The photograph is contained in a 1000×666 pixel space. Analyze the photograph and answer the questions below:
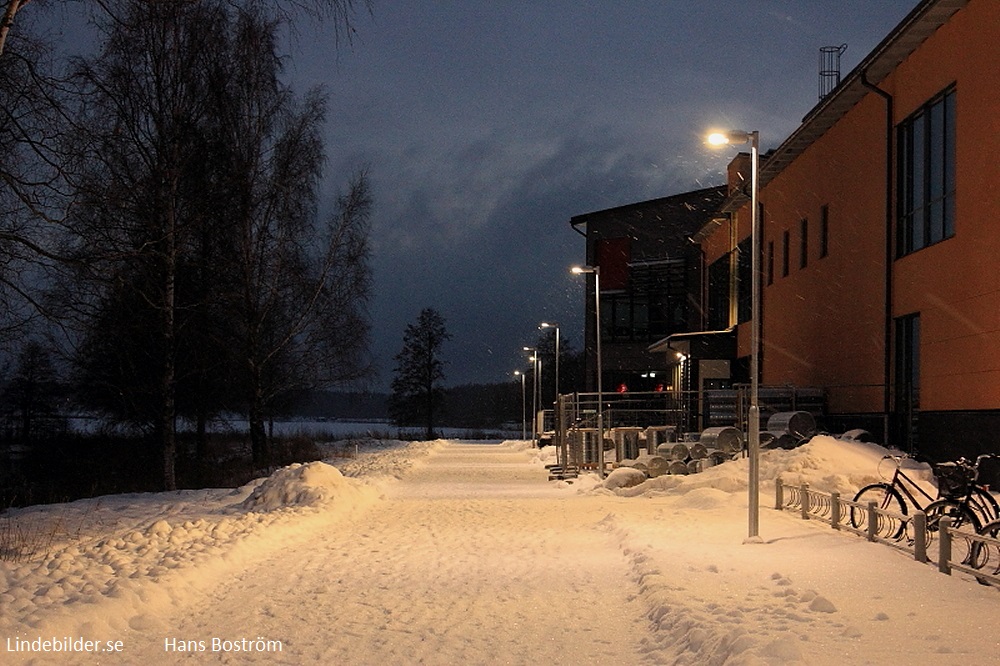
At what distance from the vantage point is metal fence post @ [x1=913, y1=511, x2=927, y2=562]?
10.6 meters

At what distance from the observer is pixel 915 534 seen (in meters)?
10.9

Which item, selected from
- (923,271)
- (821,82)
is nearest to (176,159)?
(923,271)

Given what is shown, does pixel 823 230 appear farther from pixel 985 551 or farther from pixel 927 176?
pixel 985 551

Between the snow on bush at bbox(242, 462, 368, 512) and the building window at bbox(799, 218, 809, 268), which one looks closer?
the snow on bush at bbox(242, 462, 368, 512)

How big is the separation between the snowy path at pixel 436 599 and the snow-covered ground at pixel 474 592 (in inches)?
1.3

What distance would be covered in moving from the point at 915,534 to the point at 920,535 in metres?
0.13

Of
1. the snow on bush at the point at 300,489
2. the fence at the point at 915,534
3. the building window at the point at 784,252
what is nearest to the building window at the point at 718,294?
the building window at the point at 784,252

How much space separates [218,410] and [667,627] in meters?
25.1

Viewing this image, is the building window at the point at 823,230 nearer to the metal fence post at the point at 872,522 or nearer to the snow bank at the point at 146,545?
the snow bank at the point at 146,545

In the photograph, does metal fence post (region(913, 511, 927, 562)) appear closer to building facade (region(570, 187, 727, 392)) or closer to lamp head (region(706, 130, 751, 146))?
lamp head (region(706, 130, 751, 146))

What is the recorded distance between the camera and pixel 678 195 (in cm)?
5872

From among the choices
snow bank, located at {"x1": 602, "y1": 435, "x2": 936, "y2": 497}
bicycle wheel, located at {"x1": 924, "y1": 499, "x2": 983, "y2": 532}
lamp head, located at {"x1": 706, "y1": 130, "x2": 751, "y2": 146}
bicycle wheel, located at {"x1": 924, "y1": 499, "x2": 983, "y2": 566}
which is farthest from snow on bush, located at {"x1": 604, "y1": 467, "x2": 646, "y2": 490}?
bicycle wheel, located at {"x1": 924, "y1": 499, "x2": 983, "y2": 532}

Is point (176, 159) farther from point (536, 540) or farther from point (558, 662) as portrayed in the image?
point (558, 662)

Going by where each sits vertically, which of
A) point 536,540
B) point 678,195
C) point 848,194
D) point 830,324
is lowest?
point 536,540
